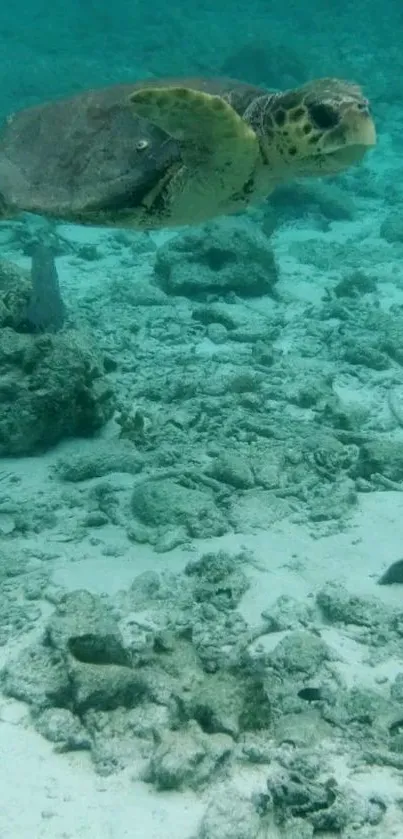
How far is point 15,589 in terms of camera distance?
327cm

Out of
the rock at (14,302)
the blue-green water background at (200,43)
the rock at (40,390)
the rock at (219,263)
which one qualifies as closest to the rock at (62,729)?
the rock at (40,390)

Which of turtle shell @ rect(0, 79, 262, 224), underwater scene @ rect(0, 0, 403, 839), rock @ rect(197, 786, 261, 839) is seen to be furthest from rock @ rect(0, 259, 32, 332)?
rock @ rect(197, 786, 261, 839)

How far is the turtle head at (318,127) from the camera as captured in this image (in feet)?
8.88

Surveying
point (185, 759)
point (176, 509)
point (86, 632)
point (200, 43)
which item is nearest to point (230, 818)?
point (185, 759)

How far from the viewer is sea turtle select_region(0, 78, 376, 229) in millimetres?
2713

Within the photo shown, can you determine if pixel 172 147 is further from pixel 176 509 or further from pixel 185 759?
pixel 185 759

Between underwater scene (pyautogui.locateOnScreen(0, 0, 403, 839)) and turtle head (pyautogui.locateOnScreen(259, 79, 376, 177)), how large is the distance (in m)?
0.01

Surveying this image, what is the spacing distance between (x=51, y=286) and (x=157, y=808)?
12.2ft

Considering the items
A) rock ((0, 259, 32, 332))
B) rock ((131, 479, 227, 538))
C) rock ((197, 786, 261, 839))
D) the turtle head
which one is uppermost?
the turtle head

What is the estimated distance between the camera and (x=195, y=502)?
386 cm

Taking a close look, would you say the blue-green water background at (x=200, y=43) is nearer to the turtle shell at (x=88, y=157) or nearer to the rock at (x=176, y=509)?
the turtle shell at (x=88, y=157)

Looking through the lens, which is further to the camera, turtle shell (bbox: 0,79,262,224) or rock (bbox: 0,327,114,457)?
rock (bbox: 0,327,114,457)

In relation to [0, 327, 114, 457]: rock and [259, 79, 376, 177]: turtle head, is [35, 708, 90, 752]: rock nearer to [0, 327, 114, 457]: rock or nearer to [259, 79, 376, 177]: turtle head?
[0, 327, 114, 457]: rock

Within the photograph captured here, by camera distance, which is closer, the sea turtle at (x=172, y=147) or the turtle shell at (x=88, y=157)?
the sea turtle at (x=172, y=147)
